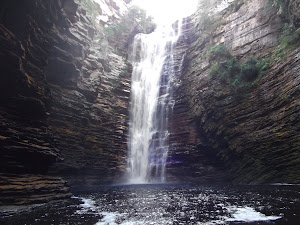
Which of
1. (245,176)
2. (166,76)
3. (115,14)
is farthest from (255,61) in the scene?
(115,14)

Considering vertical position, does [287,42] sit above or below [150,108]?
above

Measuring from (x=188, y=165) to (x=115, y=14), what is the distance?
2666 centimetres

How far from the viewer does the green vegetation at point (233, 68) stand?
15.8 metres

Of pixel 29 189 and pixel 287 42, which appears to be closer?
pixel 29 189

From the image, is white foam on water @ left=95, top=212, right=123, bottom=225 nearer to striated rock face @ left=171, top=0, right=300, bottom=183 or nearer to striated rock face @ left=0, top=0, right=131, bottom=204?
striated rock face @ left=0, top=0, right=131, bottom=204

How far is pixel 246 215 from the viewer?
5.55 metres

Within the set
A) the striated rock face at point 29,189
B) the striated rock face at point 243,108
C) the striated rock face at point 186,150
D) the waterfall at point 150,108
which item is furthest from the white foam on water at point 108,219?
A: the waterfall at point 150,108

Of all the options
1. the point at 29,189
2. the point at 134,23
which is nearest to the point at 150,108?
the point at 134,23

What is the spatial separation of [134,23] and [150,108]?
15.9 meters

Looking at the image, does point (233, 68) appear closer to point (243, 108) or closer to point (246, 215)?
point (243, 108)

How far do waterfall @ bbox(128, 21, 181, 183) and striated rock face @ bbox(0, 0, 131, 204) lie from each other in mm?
1246

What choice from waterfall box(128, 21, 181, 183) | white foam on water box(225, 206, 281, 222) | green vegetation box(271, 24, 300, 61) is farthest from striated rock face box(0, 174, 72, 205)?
green vegetation box(271, 24, 300, 61)

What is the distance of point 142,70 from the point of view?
26.5 meters

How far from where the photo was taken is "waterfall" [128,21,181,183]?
21172 mm
